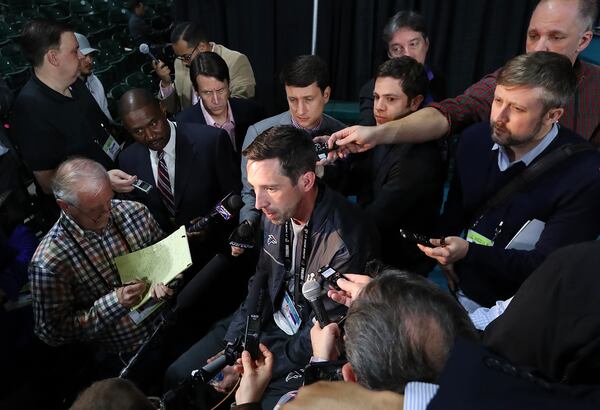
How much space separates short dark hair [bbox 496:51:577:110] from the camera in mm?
1774

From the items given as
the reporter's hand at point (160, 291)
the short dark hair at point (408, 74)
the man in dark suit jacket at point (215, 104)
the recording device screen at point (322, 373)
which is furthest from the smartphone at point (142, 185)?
the recording device screen at point (322, 373)

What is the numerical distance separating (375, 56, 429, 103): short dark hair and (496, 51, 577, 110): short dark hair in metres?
0.66

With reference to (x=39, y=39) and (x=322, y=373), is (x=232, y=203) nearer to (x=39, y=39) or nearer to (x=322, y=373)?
(x=322, y=373)

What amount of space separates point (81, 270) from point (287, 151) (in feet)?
3.59

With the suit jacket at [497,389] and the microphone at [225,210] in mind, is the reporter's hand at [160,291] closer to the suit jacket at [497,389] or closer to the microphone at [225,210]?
the microphone at [225,210]

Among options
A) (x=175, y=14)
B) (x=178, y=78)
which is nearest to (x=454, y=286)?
(x=178, y=78)

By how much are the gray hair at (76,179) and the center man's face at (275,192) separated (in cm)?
72

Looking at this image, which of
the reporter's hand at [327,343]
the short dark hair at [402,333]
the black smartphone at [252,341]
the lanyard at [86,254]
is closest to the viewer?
the short dark hair at [402,333]

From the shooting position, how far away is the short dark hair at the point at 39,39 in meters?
2.78

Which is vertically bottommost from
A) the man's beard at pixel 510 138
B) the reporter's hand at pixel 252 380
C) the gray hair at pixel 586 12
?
the reporter's hand at pixel 252 380

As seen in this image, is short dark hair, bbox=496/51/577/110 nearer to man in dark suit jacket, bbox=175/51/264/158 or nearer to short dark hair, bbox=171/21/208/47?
man in dark suit jacket, bbox=175/51/264/158

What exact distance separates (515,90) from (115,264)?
193 cm

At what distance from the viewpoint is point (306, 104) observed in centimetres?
273

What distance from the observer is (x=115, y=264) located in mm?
2184
